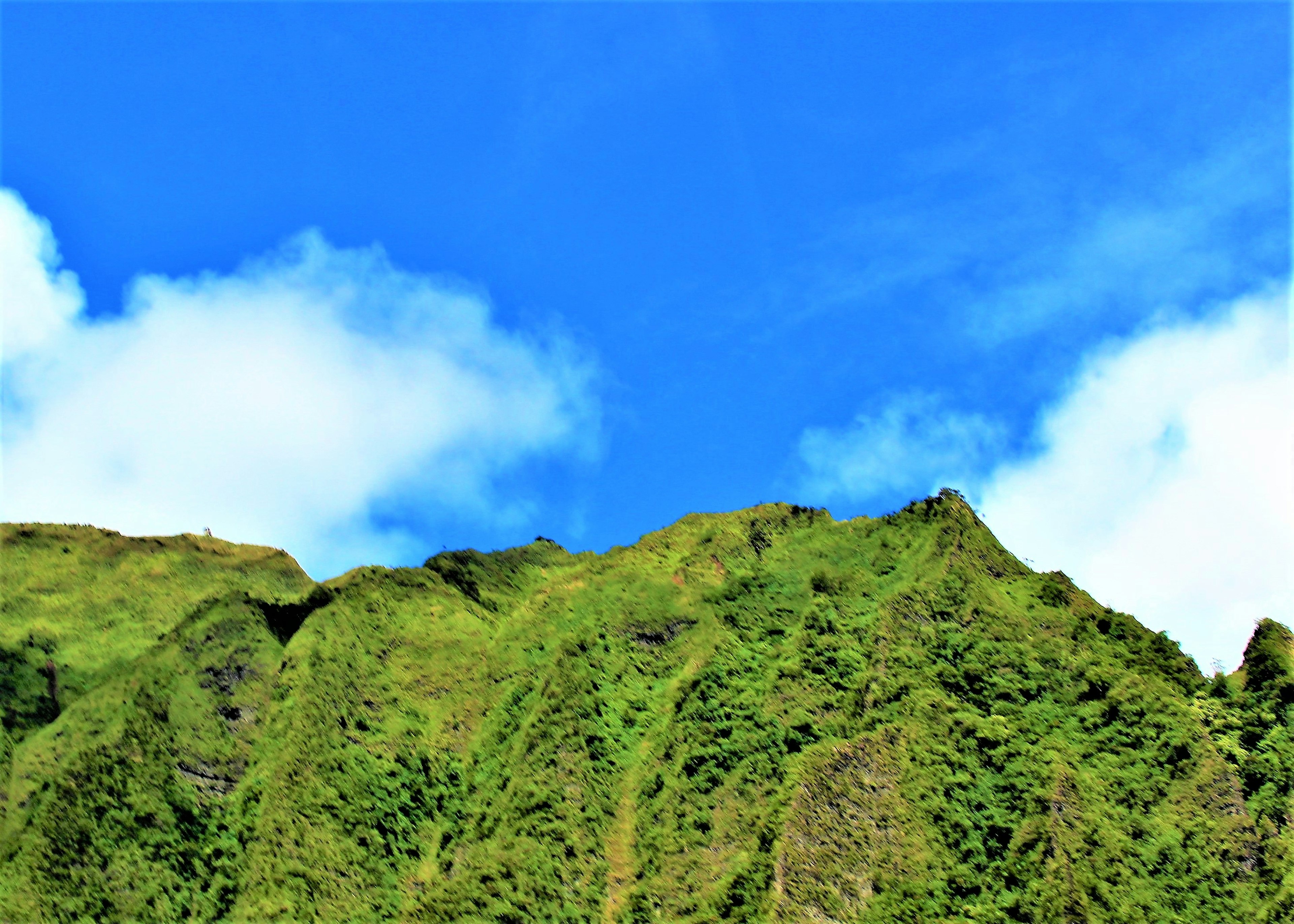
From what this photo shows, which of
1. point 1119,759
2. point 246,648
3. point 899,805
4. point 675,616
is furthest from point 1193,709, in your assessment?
point 246,648

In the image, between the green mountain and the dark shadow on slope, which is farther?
the dark shadow on slope

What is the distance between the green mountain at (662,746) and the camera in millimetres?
38812

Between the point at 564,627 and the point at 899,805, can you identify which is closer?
the point at 899,805

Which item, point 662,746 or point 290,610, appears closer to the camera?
point 662,746

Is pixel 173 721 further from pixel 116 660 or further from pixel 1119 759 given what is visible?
pixel 1119 759

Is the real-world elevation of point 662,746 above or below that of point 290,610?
below

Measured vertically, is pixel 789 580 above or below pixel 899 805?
above

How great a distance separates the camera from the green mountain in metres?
38.8

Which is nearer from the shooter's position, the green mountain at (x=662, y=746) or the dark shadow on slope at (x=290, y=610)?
the green mountain at (x=662, y=746)

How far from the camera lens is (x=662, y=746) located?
1815 inches

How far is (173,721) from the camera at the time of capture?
48.4 meters

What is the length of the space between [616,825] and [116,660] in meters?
25.6

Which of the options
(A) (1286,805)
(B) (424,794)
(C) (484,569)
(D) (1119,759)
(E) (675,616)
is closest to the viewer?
(A) (1286,805)

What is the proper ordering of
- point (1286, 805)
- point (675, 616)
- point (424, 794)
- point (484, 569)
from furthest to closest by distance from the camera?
point (484, 569) < point (675, 616) < point (424, 794) < point (1286, 805)
